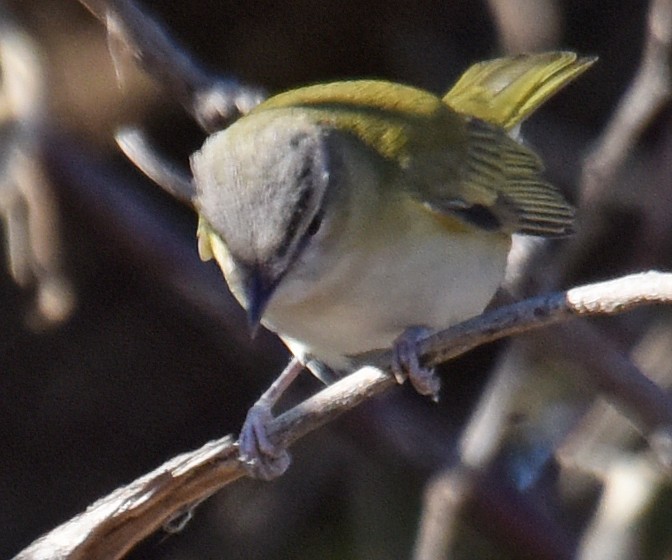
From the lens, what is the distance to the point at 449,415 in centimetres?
462

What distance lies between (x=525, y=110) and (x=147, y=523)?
7.06 ft

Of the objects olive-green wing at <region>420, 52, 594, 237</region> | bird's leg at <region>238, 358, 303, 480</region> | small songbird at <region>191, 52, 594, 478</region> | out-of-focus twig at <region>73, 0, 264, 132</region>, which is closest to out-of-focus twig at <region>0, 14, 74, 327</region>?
out-of-focus twig at <region>73, 0, 264, 132</region>

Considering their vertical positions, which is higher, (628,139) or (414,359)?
(414,359)

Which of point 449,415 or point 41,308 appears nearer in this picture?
point 41,308

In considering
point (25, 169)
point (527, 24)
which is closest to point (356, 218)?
point (25, 169)

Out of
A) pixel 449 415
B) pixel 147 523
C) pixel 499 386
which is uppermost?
pixel 147 523

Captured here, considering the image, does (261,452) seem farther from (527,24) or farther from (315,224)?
(527,24)

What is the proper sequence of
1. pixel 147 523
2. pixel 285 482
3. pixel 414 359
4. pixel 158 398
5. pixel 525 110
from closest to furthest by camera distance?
pixel 147 523
pixel 414 359
pixel 525 110
pixel 285 482
pixel 158 398

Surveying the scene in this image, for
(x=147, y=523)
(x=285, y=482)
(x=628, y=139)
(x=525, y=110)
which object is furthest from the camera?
(x=285, y=482)

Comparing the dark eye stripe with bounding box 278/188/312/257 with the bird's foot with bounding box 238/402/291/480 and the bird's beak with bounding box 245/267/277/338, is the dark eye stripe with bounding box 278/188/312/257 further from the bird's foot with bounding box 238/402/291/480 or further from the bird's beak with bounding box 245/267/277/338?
the bird's foot with bounding box 238/402/291/480

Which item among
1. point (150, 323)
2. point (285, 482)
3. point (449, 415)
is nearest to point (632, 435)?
point (449, 415)

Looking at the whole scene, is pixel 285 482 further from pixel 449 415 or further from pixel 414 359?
pixel 414 359

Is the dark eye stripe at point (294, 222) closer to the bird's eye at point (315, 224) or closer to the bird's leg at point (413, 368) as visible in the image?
the bird's eye at point (315, 224)

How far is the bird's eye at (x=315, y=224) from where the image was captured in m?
2.71
